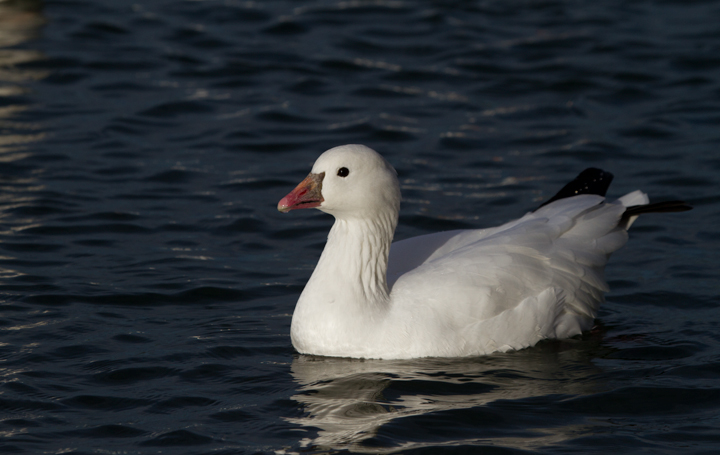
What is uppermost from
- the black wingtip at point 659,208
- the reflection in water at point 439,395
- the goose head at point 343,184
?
the goose head at point 343,184

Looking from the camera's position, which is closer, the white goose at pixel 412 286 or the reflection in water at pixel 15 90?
the white goose at pixel 412 286

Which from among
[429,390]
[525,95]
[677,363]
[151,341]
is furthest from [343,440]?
[525,95]

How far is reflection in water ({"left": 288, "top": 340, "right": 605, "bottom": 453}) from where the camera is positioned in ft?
19.4

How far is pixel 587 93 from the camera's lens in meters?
13.6

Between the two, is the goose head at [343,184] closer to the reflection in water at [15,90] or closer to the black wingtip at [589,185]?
the black wingtip at [589,185]

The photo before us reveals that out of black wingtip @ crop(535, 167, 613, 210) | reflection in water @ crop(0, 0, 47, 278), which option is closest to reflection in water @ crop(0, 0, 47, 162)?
reflection in water @ crop(0, 0, 47, 278)

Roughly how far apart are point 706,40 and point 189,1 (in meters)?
8.58

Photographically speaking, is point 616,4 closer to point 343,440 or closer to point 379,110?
point 379,110

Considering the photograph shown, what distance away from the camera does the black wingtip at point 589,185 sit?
27.3ft

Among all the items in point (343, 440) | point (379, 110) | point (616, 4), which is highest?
point (616, 4)

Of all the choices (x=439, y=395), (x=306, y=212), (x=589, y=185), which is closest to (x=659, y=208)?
(x=589, y=185)

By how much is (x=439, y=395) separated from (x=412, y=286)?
3.32 feet

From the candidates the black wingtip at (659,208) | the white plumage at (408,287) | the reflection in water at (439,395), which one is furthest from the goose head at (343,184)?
the black wingtip at (659,208)

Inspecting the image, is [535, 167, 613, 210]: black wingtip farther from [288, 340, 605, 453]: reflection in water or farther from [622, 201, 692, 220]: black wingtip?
[288, 340, 605, 453]: reflection in water
